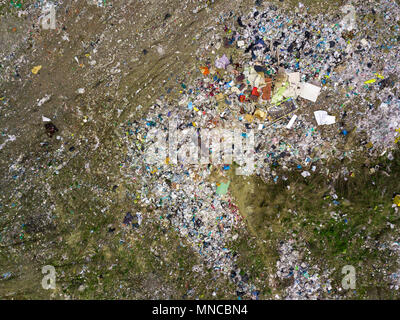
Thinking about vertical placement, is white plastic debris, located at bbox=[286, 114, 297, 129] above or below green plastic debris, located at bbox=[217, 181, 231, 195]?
above

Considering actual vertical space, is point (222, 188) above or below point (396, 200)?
above

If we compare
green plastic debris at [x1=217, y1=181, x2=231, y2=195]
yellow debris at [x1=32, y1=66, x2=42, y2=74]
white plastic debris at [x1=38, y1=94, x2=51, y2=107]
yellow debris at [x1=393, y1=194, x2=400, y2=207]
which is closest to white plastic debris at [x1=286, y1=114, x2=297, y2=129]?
green plastic debris at [x1=217, y1=181, x2=231, y2=195]

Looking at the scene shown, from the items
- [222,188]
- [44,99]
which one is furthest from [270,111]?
[44,99]

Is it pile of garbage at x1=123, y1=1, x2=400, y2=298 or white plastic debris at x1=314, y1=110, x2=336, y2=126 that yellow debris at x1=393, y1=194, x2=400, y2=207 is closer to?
pile of garbage at x1=123, y1=1, x2=400, y2=298

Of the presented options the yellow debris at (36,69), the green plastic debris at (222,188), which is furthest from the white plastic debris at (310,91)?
the yellow debris at (36,69)

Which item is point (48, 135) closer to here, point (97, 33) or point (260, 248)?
point (97, 33)

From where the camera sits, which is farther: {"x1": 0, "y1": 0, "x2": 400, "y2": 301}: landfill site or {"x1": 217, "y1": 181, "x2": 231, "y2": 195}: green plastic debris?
{"x1": 217, "y1": 181, "x2": 231, "y2": 195}: green plastic debris

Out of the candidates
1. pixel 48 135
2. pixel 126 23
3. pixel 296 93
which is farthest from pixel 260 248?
pixel 126 23

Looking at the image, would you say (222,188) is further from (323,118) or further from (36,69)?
Answer: (36,69)
